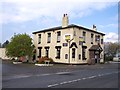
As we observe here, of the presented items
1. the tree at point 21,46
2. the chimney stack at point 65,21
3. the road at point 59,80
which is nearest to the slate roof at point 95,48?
the chimney stack at point 65,21

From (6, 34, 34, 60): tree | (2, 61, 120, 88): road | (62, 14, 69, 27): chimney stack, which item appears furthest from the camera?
(6, 34, 34, 60): tree

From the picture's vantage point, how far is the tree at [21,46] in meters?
46.9

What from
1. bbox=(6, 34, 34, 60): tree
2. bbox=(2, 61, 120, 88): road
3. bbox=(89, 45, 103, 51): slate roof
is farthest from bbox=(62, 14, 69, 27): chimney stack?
bbox=(2, 61, 120, 88): road

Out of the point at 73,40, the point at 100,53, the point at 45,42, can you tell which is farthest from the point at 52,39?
the point at 100,53

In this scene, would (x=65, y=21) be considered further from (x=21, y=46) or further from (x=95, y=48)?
(x=21, y=46)

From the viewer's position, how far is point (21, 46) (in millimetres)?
46906

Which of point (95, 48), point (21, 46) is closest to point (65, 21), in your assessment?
point (95, 48)

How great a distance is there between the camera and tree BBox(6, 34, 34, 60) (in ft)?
154

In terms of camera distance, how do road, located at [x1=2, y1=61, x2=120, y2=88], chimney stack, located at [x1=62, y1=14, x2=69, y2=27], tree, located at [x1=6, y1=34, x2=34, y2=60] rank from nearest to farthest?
1. road, located at [x1=2, y1=61, x2=120, y2=88]
2. chimney stack, located at [x1=62, y1=14, x2=69, y2=27]
3. tree, located at [x1=6, y1=34, x2=34, y2=60]

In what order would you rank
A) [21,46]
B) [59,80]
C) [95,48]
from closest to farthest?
[59,80]
[21,46]
[95,48]

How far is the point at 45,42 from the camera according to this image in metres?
48.8

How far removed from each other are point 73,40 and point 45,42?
27.2ft

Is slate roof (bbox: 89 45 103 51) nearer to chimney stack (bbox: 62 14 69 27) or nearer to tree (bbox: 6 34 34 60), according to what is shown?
chimney stack (bbox: 62 14 69 27)

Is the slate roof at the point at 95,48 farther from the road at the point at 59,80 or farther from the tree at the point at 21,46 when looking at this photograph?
the road at the point at 59,80
